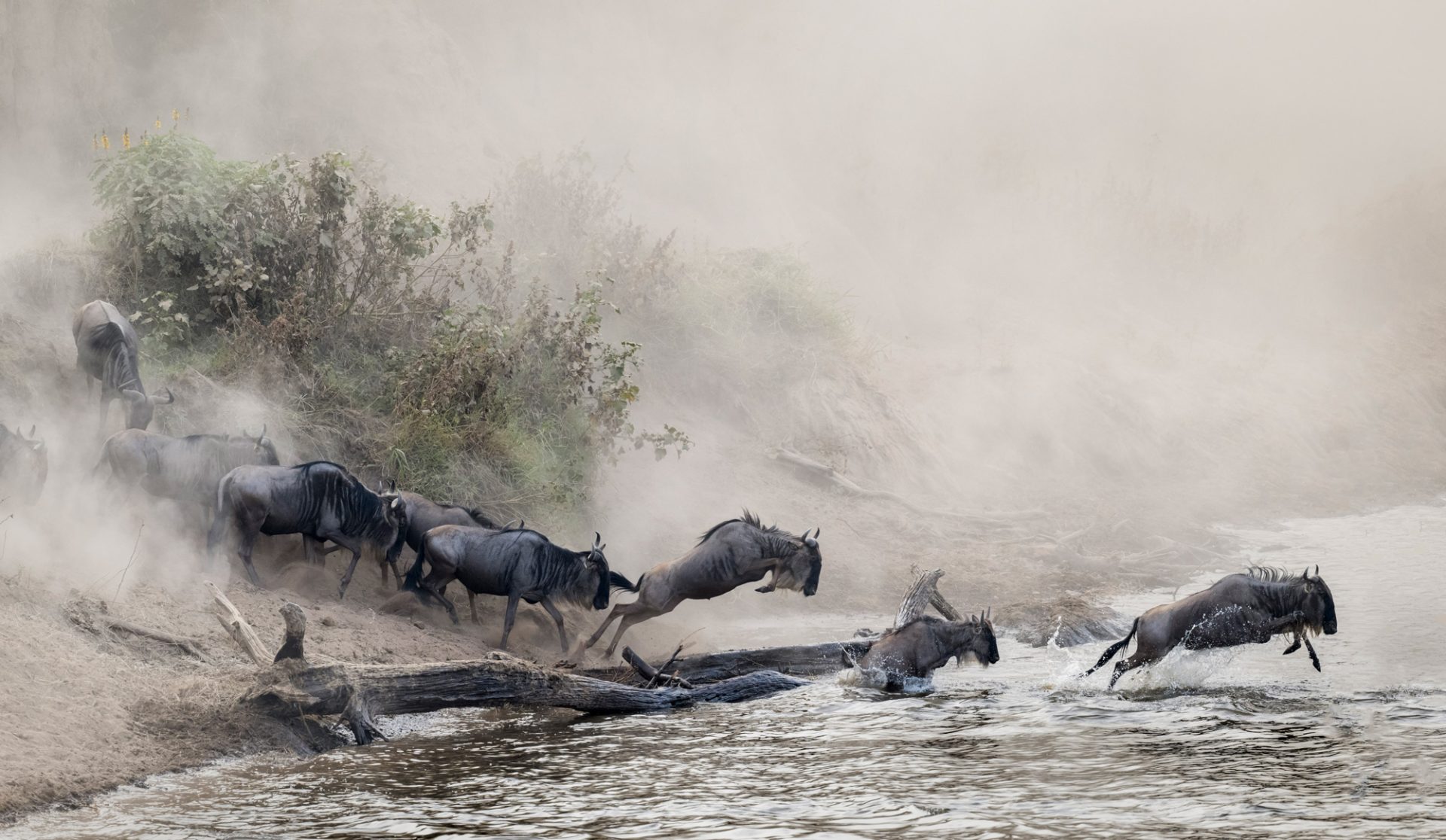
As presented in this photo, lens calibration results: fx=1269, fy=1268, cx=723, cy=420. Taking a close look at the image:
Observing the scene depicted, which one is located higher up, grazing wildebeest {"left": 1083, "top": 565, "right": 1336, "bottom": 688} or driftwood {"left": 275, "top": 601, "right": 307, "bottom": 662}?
grazing wildebeest {"left": 1083, "top": 565, "right": 1336, "bottom": 688}

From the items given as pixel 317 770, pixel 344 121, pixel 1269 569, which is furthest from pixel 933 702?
pixel 344 121

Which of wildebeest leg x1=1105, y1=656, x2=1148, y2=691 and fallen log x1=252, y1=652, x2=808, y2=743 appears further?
wildebeest leg x1=1105, y1=656, x2=1148, y2=691

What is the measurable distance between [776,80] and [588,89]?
7.17 metres

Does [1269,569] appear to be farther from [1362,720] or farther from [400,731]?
[400,731]

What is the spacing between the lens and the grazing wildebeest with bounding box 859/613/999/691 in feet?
31.3

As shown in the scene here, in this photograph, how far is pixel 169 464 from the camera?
10.6 meters

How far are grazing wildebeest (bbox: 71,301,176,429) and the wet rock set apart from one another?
822 cm

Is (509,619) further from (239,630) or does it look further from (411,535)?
(239,630)

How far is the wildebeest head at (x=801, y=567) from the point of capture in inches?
438

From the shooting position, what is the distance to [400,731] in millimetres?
7871

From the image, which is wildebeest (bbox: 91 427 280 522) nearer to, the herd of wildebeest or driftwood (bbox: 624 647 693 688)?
the herd of wildebeest

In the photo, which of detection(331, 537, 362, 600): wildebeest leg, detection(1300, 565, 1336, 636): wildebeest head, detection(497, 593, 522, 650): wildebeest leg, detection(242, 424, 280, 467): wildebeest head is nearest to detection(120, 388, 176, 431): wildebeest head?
detection(242, 424, 280, 467): wildebeest head

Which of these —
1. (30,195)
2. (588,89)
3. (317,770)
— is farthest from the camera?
(588,89)

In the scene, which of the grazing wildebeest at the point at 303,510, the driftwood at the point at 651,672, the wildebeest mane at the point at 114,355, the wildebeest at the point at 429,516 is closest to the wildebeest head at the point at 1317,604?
the driftwood at the point at 651,672
